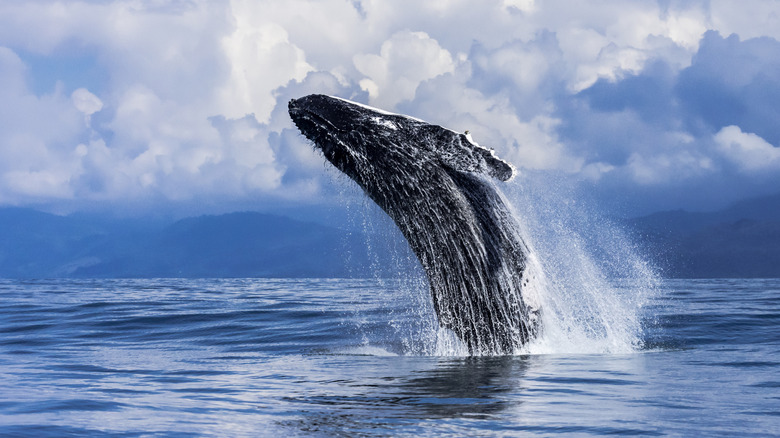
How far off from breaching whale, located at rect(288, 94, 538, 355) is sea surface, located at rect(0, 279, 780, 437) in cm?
57

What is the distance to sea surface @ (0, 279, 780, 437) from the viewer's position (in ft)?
19.0

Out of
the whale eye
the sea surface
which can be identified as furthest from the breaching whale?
the sea surface

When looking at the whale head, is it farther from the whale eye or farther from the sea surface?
the sea surface

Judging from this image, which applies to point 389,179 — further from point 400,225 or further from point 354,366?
point 354,366

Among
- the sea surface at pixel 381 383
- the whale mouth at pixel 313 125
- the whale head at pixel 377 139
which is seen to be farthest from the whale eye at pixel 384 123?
the sea surface at pixel 381 383

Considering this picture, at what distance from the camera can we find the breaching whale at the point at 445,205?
9617 millimetres

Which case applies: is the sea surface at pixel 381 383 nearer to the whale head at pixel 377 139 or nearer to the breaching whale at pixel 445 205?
the breaching whale at pixel 445 205

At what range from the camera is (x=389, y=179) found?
9750mm

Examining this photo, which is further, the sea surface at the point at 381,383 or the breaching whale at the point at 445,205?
the breaching whale at the point at 445,205

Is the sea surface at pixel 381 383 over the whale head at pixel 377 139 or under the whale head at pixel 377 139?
under

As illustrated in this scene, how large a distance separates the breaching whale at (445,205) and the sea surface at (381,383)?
1.86 feet

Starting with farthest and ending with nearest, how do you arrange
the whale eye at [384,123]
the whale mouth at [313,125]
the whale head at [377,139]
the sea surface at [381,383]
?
the whale mouth at [313,125] < the whale eye at [384,123] < the whale head at [377,139] < the sea surface at [381,383]

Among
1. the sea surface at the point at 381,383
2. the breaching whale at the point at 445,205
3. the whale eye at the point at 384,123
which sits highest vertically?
the whale eye at the point at 384,123

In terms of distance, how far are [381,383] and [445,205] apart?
275 centimetres
